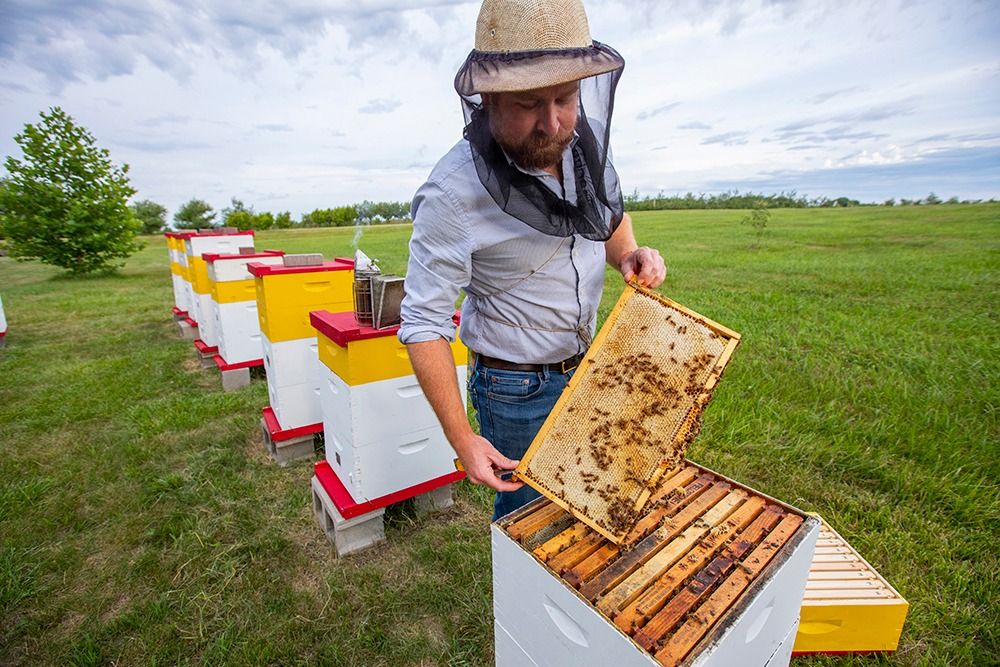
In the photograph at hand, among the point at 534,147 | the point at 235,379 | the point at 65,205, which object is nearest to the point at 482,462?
the point at 534,147

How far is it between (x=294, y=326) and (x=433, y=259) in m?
2.31

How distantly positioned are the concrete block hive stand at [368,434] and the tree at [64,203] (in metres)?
15.0

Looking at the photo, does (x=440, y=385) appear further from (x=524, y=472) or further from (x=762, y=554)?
(x=762, y=554)

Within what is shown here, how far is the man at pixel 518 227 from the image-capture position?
1.21m

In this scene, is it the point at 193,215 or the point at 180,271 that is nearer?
the point at 180,271

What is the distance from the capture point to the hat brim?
1159 mm

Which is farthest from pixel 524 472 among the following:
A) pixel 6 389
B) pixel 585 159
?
pixel 6 389

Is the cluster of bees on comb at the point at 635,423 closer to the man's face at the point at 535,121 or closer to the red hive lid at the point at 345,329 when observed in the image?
the man's face at the point at 535,121

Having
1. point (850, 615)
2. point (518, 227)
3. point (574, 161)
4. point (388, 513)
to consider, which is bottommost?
point (388, 513)

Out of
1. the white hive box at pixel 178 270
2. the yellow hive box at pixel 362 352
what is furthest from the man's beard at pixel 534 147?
the white hive box at pixel 178 270

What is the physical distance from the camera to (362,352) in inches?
93.4

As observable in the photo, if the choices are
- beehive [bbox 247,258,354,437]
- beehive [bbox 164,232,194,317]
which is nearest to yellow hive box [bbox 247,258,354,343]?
beehive [bbox 247,258,354,437]

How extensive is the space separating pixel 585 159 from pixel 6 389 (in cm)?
653

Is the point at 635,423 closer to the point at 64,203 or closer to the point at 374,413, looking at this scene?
the point at 374,413
